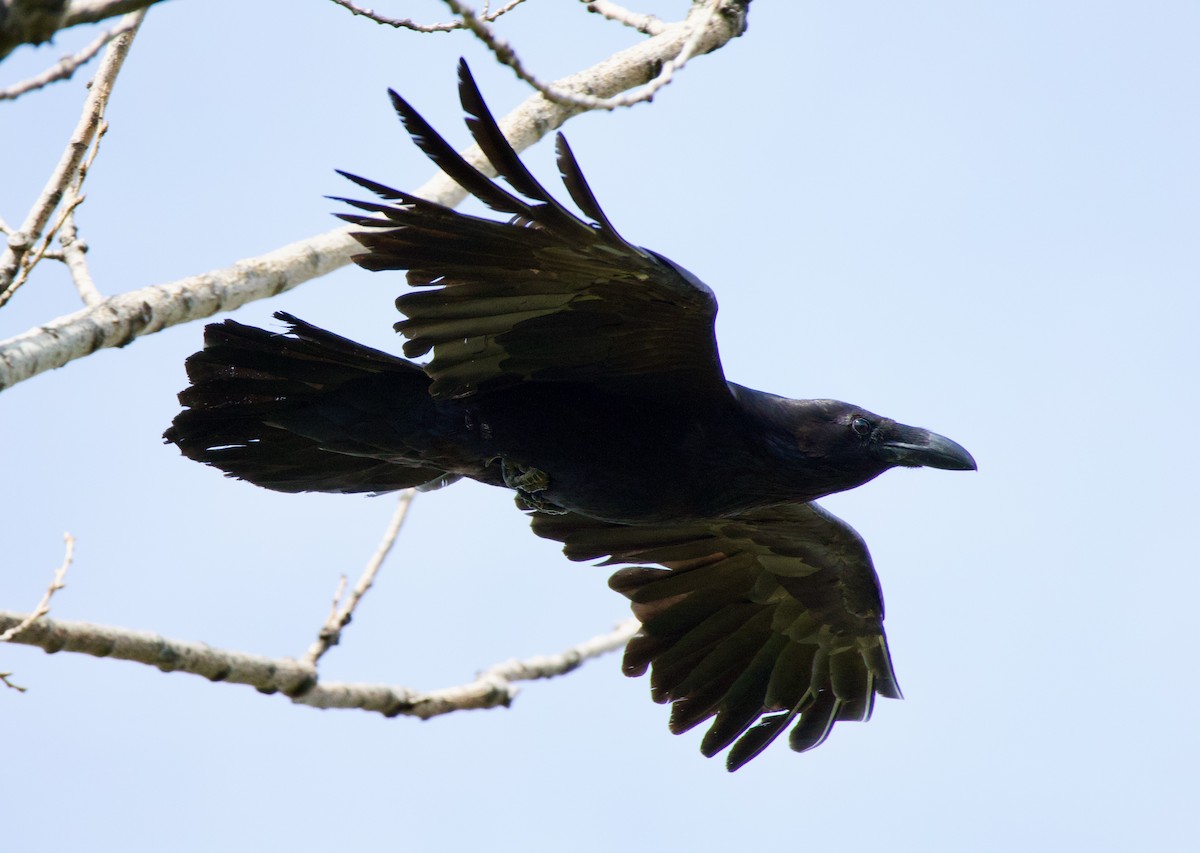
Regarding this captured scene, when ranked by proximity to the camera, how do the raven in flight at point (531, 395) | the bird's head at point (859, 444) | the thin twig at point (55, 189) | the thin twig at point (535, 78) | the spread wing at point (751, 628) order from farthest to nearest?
the spread wing at point (751, 628)
the bird's head at point (859, 444)
the raven in flight at point (531, 395)
the thin twig at point (55, 189)
the thin twig at point (535, 78)

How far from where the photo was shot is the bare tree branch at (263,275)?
13.0 feet

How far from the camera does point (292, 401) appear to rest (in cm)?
484

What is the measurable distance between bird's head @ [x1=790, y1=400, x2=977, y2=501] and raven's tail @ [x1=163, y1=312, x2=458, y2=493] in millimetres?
1356

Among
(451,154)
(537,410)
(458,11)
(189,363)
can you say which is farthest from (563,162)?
(189,363)

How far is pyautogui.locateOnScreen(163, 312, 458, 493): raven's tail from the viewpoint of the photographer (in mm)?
4703

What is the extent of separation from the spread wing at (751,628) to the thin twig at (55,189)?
2.98 meters

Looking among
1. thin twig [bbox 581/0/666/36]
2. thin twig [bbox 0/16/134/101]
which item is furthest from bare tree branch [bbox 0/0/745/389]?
thin twig [bbox 0/16/134/101]

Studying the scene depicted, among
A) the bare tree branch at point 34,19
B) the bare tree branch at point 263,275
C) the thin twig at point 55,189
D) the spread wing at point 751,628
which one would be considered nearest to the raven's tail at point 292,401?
the bare tree branch at point 263,275

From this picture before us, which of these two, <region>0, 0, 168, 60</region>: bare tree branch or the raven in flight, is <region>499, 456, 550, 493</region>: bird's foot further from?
<region>0, 0, 168, 60</region>: bare tree branch

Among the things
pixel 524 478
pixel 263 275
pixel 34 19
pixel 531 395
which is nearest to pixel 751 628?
pixel 524 478

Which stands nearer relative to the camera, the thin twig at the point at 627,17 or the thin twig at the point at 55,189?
the thin twig at the point at 55,189

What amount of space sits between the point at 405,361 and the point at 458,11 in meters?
2.18

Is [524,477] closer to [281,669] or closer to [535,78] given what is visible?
[281,669]

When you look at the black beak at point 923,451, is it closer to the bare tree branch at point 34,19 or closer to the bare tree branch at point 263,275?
the bare tree branch at point 263,275
